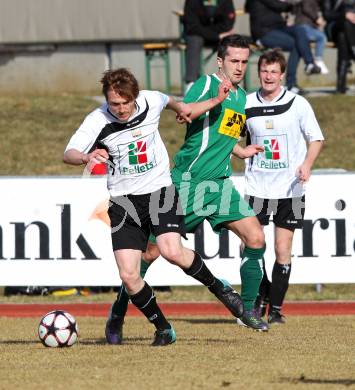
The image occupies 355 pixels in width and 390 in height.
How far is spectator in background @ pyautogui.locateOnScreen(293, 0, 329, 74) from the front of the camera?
20.4 metres

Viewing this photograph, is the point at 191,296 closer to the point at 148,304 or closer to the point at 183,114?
the point at 148,304

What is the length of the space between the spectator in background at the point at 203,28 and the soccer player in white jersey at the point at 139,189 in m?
10.6

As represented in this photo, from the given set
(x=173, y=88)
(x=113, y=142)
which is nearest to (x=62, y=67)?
(x=173, y=88)

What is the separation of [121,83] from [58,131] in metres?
12.7

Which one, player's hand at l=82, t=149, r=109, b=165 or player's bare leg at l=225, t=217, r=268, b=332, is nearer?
player's hand at l=82, t=149, r=109, b=165

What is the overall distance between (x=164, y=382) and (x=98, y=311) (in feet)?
21.3

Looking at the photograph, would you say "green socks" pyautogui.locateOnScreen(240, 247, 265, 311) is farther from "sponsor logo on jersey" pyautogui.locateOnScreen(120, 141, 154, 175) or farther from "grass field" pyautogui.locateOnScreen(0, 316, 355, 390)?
"sponsor logo on jersey" pyautogui.locateOnScreen(120, 141, 154, 175)

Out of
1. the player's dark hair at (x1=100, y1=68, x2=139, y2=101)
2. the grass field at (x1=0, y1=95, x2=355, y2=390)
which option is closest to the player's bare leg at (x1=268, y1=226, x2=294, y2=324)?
the grass field at (x1=0, y1=95, x2=355, y2=390)

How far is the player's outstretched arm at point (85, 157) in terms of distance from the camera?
8242mm

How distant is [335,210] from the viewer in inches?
554

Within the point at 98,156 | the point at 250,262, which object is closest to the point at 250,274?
the point at 250,262

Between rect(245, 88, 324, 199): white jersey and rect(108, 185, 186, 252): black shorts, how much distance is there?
7.50 ft

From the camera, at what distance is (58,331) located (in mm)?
9078

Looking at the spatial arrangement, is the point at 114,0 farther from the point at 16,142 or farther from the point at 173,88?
the point at 16,142
